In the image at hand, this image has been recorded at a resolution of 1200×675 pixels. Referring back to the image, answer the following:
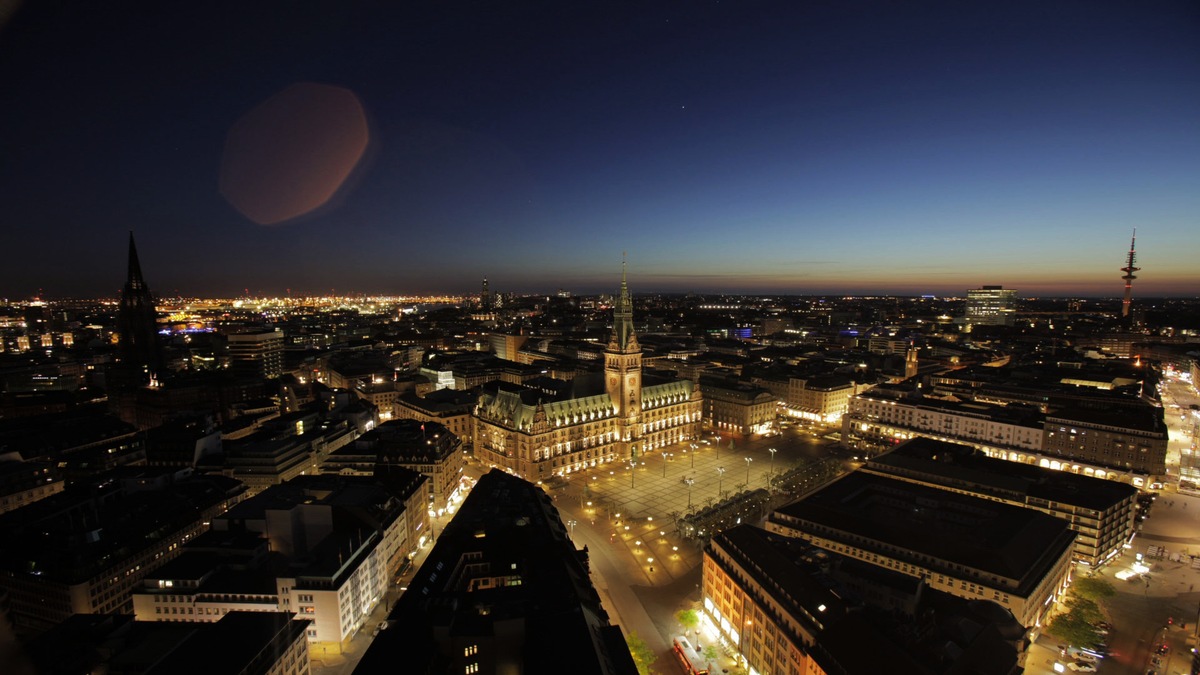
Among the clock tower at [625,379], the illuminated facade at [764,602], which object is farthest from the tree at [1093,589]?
the clock tower at [625,379]

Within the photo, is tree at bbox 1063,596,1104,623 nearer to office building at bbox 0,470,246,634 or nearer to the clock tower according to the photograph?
the clock tower

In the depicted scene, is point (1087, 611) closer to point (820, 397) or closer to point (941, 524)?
point (941, 524)

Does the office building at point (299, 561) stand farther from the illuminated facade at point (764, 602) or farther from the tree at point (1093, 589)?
the tree at point (1093, 589)

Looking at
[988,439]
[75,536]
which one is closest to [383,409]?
[75,536]

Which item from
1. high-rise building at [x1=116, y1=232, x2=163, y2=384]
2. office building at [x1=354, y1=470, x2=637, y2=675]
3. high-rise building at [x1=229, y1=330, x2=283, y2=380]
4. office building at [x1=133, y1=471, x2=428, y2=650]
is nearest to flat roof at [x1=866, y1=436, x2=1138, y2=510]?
office building at [x1=354, y1=470, x2=637, y2=675]

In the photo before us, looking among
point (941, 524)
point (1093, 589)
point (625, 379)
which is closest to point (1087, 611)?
point (1093, 589)

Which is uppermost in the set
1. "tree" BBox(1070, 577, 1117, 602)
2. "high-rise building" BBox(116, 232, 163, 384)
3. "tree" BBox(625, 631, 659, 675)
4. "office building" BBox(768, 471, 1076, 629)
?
"high-rise building" BBox(116, 232, 163, 384)
